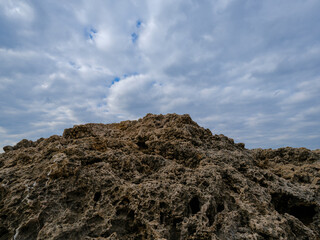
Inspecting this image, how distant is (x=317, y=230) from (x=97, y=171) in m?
6.61

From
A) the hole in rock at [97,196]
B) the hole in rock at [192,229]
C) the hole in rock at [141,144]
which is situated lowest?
the hole in rock at [192,229]

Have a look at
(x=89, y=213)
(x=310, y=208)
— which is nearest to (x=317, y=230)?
(x=310, y=208)

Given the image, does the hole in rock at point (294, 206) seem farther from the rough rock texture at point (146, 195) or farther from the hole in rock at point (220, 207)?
the hole in rock at point (220, 207)

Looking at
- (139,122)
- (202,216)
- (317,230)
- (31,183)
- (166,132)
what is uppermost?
(139,122)

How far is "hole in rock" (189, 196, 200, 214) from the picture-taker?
16.6ft

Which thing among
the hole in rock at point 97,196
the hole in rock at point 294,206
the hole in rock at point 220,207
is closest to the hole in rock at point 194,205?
the hole in rock at point 220,207

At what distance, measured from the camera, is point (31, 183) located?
5.27 metres

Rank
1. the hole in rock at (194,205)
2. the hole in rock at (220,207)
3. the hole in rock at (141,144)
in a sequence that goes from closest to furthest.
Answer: the hole in rock at (194,205), the hole in rock at (220,207), the hole in rock at (141,144)

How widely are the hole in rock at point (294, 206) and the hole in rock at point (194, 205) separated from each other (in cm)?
274

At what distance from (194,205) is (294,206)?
362cm

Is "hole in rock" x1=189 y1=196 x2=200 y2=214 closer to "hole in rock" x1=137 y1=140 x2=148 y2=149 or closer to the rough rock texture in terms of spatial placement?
the rough rock texture

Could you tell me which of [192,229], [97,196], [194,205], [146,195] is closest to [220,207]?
[194,205]

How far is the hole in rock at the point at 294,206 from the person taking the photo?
6.14 m

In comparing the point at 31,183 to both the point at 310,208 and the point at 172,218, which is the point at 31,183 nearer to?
the point at 172,218
